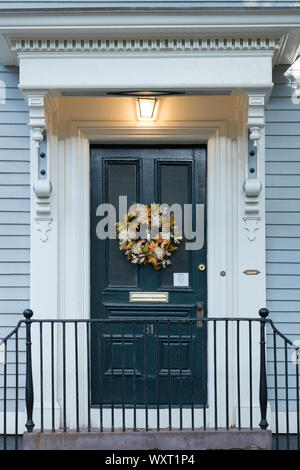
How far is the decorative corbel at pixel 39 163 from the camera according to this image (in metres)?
4.36

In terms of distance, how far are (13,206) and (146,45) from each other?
1660 millimetres

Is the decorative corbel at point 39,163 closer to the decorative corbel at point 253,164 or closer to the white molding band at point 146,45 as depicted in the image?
the white molding band at point 146,45

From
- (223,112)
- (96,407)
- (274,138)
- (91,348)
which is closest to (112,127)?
(223,112)

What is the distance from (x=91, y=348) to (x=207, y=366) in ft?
3.15

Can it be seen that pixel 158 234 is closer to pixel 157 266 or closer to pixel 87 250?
pixel 157 266

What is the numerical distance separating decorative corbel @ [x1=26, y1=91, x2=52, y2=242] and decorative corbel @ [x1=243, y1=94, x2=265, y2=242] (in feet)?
5.02

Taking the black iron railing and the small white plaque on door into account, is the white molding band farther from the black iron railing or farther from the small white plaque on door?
the black iron railing

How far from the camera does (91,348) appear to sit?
486 cm

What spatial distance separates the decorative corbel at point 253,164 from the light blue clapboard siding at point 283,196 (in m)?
0.16

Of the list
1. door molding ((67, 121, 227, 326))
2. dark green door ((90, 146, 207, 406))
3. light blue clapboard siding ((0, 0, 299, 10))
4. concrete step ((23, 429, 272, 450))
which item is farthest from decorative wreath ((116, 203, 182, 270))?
light blue clapboard siding ((0, 0, 299, 10))

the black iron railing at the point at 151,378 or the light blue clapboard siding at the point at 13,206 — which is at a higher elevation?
the light blue clapboard siding at the point at 13,206

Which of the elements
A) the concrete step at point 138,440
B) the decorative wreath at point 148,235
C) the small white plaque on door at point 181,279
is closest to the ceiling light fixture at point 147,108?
the decorative wreath at point 148,235

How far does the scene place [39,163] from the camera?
15.3ft

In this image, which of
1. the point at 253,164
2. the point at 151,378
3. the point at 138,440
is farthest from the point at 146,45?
the point at 138,440
